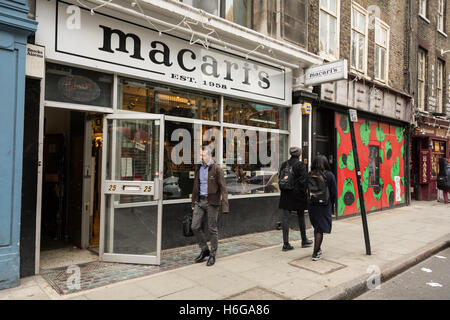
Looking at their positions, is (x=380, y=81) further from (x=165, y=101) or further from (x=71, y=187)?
(x=71, y=187)

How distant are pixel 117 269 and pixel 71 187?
96.6 inches

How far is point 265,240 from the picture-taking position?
7.20m

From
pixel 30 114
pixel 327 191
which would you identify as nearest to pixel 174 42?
pixel 30 114

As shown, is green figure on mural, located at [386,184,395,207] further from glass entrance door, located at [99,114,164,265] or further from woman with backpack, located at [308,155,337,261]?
glass entrance door, located at [99,114,164,265]

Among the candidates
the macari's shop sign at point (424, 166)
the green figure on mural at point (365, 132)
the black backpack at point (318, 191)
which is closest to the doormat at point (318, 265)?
the black backpack at point (318, 191)

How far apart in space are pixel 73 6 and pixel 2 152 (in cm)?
250

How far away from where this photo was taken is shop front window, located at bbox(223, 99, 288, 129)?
7602 mm

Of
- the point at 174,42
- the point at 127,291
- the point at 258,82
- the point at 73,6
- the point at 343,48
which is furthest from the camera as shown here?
the point at 343,48

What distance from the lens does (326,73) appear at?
26.7ft

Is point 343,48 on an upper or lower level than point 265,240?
upper

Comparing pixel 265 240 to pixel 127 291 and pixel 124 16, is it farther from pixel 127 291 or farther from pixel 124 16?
pixel 124 16

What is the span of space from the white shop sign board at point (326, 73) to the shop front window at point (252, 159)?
1.65 m

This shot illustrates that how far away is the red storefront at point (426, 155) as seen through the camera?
14.5m

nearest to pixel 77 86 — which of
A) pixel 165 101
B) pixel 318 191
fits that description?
pixel 165 101
